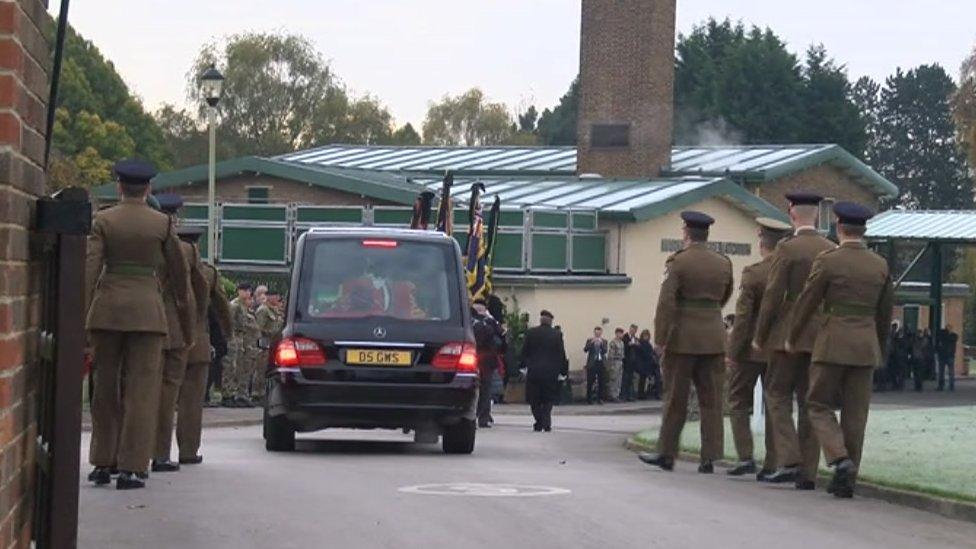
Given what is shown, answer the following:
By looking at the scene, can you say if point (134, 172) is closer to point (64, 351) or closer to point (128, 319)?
point (128, 319)

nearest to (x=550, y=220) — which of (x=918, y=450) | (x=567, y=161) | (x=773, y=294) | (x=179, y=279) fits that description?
(x=567, y=161)

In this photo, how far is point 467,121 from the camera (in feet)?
420

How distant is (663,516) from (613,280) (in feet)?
126

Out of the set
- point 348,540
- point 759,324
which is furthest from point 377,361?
point 348,540

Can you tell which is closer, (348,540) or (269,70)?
(348,540)

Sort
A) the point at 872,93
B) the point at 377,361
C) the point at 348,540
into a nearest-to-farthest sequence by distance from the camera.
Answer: the point at 348,540, the point at 377,361, the point at 872,93

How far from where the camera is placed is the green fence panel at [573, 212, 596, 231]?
170 feet

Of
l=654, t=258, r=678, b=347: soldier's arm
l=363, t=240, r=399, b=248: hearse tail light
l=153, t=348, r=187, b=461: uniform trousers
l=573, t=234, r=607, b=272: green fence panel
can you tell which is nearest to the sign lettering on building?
l=573, t=234, r=607, b=272: green fence panel

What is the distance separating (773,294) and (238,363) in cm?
1810

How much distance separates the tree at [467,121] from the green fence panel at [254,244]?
241ft

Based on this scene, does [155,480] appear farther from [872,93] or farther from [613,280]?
[872,93]

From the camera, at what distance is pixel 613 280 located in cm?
5128

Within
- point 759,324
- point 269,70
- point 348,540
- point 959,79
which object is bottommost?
point 348,540

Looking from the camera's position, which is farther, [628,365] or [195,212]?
[195,212]
